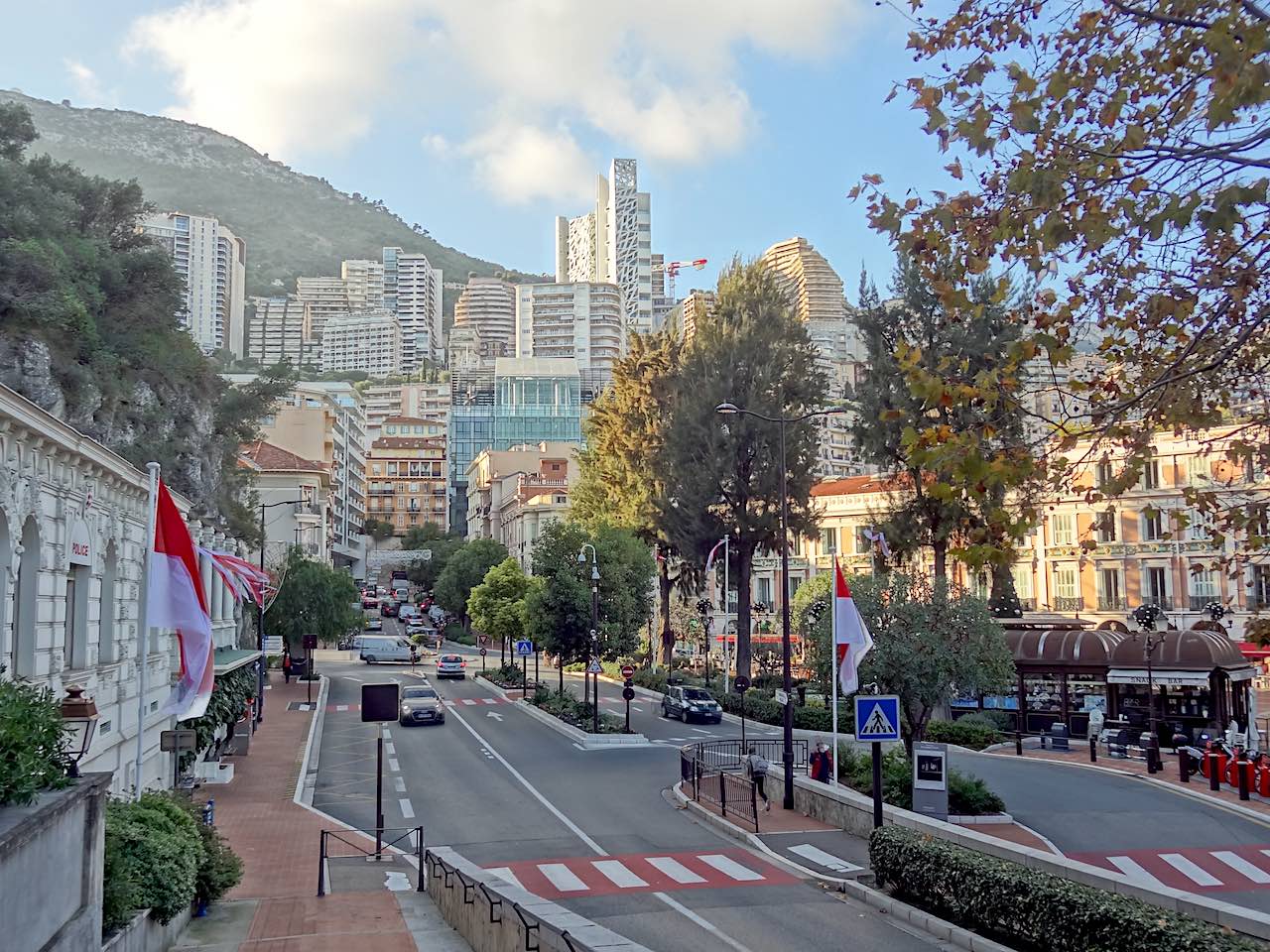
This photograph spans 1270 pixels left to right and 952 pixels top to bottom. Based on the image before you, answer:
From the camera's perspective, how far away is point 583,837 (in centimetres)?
2314

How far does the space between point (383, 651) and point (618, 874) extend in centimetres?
5815

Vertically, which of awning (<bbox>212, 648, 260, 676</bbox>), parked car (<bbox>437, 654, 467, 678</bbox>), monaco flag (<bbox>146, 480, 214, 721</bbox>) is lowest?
parked car (<bbox>437, 654, 467, 678</bbox>)

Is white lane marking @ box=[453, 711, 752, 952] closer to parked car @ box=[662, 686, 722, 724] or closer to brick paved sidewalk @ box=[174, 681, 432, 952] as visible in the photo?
brick paved sidewalk @ box=[174, 681, 432, 952]

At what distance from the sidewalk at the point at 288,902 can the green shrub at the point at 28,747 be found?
17.0 feet

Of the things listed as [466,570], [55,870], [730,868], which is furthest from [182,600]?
[466,570]

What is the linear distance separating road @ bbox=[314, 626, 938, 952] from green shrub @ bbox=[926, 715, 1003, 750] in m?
8.24

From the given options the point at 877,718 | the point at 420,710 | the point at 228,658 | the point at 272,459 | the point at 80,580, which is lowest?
the point at 420,710

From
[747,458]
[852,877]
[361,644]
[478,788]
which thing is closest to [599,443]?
[747,458]

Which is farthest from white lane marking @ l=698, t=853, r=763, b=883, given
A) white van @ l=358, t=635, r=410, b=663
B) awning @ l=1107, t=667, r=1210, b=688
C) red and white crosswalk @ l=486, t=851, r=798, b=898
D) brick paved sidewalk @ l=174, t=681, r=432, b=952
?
white van @ l=358, t=635, r=410, b=663

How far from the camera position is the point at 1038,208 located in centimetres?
869

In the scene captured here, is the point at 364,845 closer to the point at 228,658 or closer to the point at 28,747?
the point at 228,658

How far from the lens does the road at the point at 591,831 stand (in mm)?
15680

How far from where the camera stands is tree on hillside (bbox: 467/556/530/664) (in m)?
62.8

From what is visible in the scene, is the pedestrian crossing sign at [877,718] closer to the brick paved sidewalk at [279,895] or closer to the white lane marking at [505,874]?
the white lane marking at [505,874]
